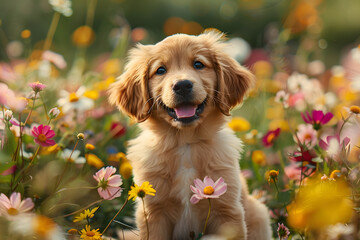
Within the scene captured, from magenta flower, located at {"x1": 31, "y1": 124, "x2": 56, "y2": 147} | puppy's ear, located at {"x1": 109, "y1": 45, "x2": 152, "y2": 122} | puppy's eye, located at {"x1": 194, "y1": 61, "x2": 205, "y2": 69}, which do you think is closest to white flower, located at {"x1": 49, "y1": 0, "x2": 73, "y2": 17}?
puppy's ear, located at {"x1": 109, "y1": 45, "x2": 152, "y2": 122}

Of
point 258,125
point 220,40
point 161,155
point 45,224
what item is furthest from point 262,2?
point 45,224

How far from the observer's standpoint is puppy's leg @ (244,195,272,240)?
8.55ft

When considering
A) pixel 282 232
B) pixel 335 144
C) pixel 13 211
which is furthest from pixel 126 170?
pixel 335 144

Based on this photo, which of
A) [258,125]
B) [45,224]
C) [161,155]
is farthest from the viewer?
[258,125]

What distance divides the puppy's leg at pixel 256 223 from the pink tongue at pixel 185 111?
0.66 metres

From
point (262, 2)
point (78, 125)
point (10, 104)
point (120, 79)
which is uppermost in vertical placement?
point (10, 104)

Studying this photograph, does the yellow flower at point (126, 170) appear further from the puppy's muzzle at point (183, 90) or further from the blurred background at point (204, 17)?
the blurred background at point (204, 17)

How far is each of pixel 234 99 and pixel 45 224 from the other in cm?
140

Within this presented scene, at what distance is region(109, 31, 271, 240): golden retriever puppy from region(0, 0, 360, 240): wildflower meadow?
9 centimetres

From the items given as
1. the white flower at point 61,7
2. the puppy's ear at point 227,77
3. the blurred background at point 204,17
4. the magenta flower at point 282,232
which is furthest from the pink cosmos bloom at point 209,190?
the blurred background at point 204,17

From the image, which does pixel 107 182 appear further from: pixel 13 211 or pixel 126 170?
pixel 126 170

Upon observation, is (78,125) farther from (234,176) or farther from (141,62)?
(234,176)

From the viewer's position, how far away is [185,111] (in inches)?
94.3

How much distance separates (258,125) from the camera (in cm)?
401
